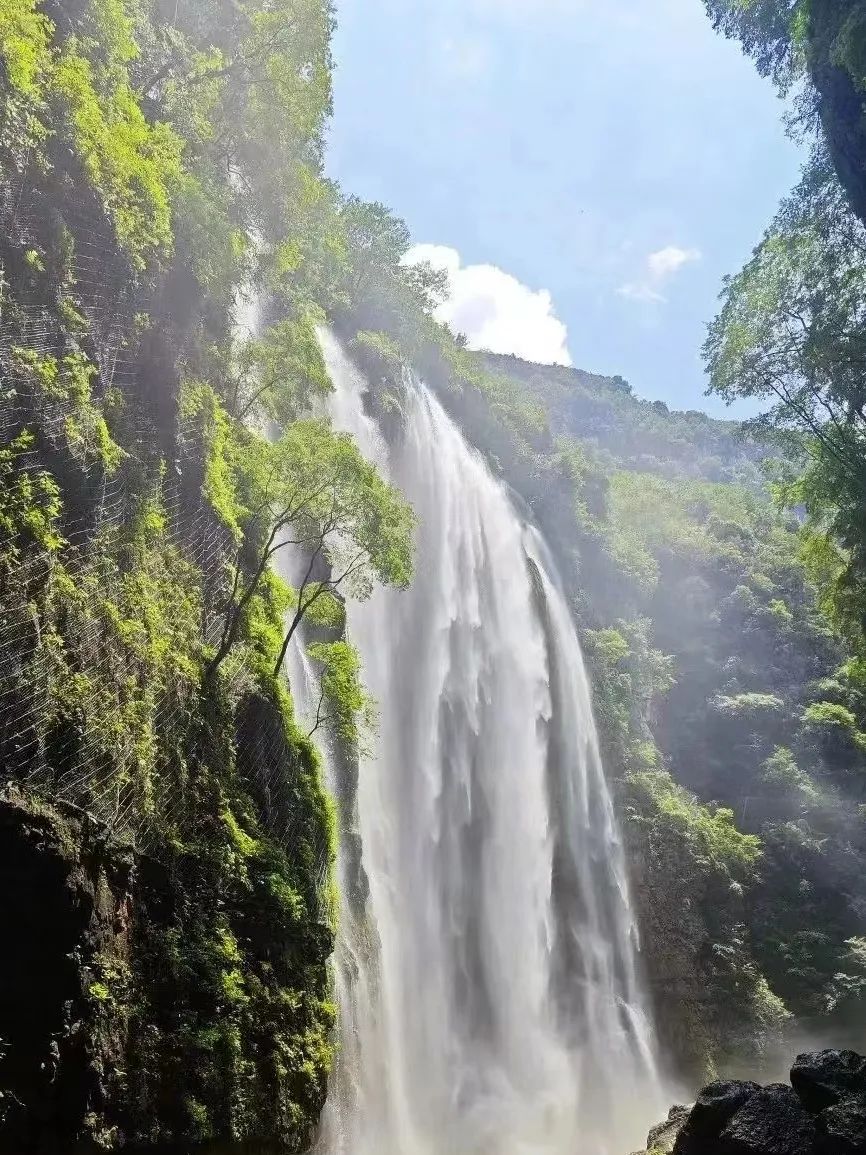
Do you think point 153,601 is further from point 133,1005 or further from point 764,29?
point 764,29

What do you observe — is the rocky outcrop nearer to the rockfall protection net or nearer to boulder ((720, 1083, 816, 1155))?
boulder ((720, 1083, 816, 1155))

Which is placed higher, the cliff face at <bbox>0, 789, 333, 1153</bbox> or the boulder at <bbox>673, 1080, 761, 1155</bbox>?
the cliff face at <bbox>0, 789, 333, 1153</bbox>

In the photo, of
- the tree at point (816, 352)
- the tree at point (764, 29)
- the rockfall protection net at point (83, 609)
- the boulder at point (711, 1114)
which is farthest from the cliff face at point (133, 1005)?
the tree at point (764, 29)

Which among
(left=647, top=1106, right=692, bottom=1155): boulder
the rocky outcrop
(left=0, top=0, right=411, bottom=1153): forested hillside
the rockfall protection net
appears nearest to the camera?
(left=0, top=0, right=411, bottom=1153): forested hillside

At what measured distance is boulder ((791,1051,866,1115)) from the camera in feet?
32.6

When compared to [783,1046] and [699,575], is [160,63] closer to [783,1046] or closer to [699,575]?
[783,1046]

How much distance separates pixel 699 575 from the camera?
38.5m

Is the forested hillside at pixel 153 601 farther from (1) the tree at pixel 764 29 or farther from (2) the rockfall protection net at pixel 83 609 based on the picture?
(1) the tree at pixel 764 29

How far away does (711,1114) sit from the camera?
10.1m

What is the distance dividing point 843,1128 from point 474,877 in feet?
37.4

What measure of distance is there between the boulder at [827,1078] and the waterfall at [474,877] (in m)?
6.57

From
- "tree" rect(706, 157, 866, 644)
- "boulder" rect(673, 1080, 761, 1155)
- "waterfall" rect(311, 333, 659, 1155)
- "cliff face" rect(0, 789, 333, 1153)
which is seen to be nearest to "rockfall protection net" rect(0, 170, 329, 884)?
"cliff face" rect(0, 789, 333, 1153)

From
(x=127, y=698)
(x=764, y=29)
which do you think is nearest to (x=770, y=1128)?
(x=127, y=698)

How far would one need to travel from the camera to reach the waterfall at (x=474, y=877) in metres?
15.1
